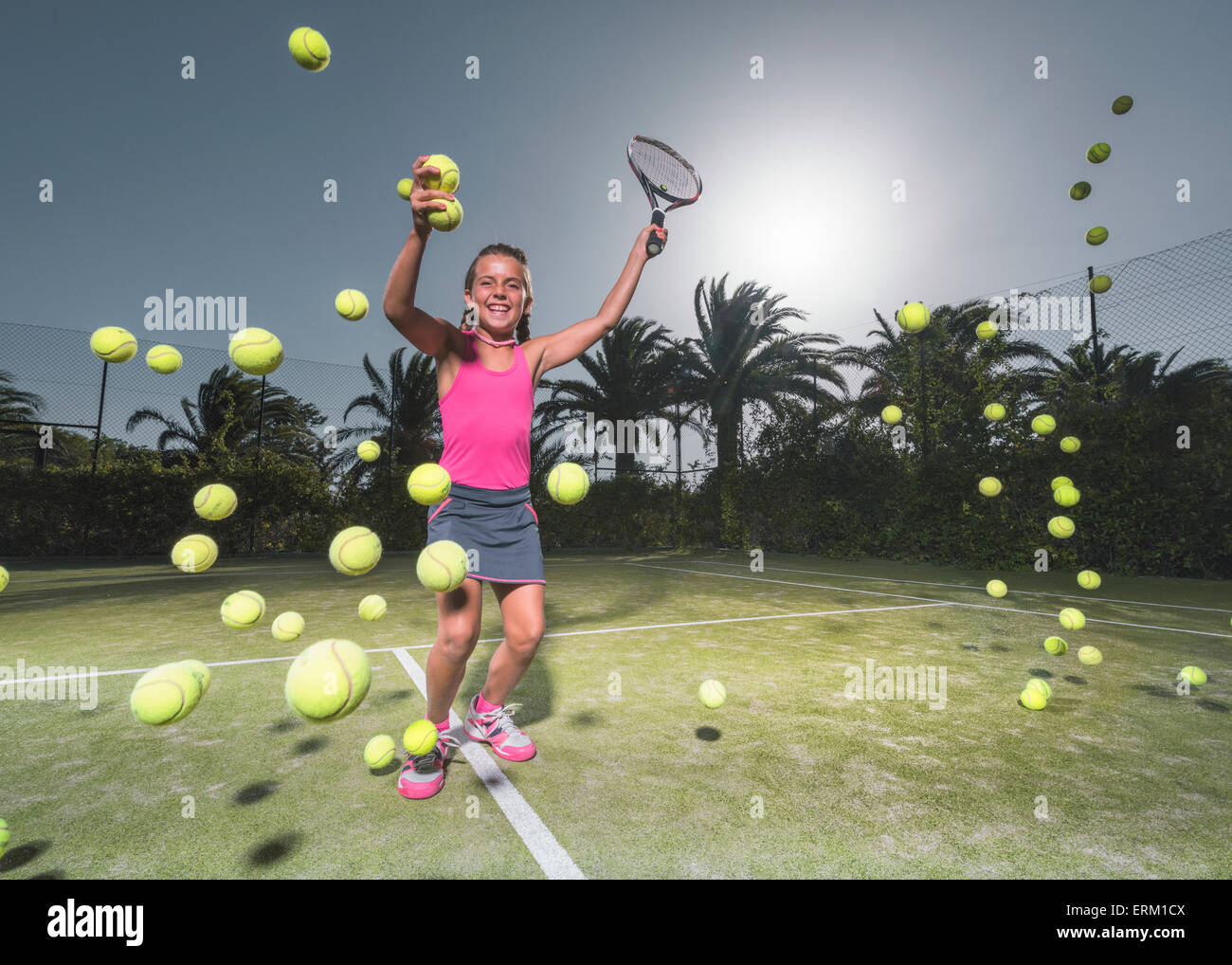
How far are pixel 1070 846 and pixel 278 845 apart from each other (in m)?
2.75

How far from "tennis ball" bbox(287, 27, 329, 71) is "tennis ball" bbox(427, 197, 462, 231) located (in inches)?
53.0

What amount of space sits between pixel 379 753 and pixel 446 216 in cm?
227

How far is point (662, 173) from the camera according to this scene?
4602 mm

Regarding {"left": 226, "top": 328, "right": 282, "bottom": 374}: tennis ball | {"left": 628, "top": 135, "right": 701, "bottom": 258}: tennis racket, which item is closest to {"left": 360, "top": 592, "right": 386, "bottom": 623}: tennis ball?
{"left": 226, "top": 328, "right": 282, "bottom": 374}: tennis ball

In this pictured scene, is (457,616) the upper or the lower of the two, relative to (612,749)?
upper

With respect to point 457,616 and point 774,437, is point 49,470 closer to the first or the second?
point 457,616

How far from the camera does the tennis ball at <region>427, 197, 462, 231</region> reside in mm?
2322

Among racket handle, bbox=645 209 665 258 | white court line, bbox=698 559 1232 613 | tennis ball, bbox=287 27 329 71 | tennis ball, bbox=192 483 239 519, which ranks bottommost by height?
white court line, bbox=698 559 1232 613

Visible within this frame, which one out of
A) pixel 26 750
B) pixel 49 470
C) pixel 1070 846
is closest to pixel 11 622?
pixel 26 750

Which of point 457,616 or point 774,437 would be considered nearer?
point 457,616

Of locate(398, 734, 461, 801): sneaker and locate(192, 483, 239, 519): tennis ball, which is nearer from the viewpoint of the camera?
locate(398, 734, 461, 801): sneaker

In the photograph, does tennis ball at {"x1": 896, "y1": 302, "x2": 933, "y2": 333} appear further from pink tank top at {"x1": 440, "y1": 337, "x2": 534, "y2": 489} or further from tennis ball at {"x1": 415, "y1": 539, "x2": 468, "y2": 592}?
tennis ball at {"x1": 415, "y1": 539, "x2": 468, "y2": 592}

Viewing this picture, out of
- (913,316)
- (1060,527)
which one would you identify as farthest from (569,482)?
(1060,527)
